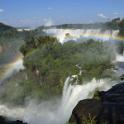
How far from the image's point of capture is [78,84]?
118 feet

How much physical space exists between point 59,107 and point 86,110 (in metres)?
16.0

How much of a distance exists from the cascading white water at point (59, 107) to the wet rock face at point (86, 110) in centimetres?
775

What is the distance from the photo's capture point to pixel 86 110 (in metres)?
20.8

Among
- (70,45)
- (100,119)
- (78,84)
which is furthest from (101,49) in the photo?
(100,119)

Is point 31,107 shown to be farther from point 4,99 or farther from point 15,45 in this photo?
point 15,45

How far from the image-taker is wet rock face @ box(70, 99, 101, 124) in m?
20.5

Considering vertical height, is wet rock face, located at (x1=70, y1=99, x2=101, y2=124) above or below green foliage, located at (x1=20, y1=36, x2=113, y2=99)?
above

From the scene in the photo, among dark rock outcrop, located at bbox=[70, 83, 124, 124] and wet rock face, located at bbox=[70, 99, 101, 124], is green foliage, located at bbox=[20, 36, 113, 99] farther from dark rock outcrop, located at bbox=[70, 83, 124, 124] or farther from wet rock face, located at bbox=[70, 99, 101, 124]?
wet rock face, located at bbox=[70, 99, 101, 124]

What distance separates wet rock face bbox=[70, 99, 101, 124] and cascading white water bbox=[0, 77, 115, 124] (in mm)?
7750

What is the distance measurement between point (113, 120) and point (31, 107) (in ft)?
75.4

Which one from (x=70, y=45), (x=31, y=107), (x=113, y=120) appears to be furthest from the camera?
(x=70, y=45)

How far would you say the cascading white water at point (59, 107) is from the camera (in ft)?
103

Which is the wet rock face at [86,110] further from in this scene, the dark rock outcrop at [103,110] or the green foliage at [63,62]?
the green foliage at [63,62]

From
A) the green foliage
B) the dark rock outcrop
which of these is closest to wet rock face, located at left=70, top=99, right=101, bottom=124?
the dark rock outcrop
